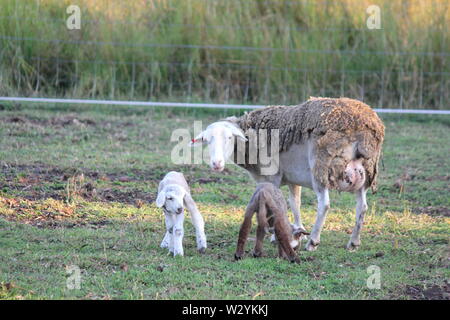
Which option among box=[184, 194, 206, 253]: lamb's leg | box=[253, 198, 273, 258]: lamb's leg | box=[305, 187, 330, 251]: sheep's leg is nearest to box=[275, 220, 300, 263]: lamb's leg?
box=[253, 198, 273, 258]: lamb's leg

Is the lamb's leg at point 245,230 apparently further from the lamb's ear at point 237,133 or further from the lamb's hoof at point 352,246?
the lamb's hoof at point 352,246

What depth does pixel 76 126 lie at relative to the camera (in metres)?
11.6

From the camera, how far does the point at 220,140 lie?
7.33 metres

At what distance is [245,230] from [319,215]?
31.8 inches

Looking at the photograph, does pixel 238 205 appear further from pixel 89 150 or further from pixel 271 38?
pixel 271 38

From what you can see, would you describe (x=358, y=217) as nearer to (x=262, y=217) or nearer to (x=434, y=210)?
(x=262, y=217)

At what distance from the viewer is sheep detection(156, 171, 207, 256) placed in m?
6.73

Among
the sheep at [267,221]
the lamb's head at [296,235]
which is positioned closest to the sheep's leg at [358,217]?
the lamb's head at [296,235]

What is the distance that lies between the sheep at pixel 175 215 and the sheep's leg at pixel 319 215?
963 mm

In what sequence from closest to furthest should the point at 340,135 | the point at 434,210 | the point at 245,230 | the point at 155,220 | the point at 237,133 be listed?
the point at 245,230
the point at 340,135
the point at 237,133
the point at 155,220
the point at 434,210

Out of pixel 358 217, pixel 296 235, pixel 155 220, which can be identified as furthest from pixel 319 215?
pixel 155 220

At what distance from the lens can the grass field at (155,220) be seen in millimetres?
6031

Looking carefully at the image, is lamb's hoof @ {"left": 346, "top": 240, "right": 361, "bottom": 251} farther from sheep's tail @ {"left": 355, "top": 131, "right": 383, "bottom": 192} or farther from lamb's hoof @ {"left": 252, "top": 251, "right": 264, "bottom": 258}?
lamb's hoof @ {"left": 252, "top": 251, "right": 264, "bottom": 258}
